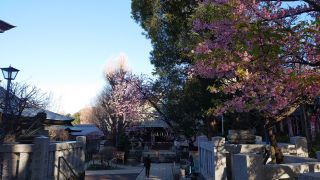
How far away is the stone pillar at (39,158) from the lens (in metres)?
7.82

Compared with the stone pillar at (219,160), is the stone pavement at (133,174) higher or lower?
lower

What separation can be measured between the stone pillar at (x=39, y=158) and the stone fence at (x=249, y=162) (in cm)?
438

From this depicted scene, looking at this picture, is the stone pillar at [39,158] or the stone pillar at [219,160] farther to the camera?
the stone pillar at [219,160]

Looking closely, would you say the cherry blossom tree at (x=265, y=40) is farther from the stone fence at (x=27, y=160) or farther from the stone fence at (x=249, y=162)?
the stone fence at (x=27, y=160)

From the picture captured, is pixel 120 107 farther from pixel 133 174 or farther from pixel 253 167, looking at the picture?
pixel 253 167

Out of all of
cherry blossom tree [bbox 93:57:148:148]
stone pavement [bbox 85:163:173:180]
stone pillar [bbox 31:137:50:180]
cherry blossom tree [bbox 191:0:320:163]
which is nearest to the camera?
cherry blossom tree [bbox 191:0:320:163]

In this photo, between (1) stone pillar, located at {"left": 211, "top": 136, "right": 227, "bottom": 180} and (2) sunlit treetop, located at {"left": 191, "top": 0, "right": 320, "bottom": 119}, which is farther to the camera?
(1) stone pillar, located at {"left": 211, "top": 136, "right": 227, "bottom": 180}

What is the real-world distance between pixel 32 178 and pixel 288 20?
21.0ft

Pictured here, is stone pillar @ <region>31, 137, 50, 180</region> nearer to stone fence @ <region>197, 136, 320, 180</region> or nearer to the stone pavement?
stone fence @ <region>197, 136, 320, 180</region>

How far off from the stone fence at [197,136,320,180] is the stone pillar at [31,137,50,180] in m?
4.38

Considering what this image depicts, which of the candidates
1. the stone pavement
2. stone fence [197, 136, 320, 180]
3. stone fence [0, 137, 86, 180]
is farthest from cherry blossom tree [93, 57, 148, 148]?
stone fence [0, 137, 86, 180]

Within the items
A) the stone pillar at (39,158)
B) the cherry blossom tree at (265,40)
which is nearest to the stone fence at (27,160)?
the stone pillar at (39,158)

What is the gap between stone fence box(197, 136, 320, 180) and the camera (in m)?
5.73

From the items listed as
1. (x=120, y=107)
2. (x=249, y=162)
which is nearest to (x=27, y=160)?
(x=249, y=162)
